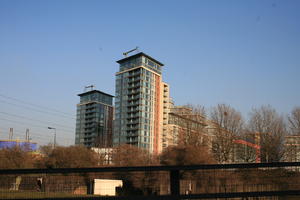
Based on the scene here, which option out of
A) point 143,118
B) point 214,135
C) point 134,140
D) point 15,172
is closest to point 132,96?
point 143,118

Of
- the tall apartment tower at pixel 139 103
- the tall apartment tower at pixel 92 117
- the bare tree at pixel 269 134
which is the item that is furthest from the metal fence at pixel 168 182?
the tall apartment tower at pixel 92 117

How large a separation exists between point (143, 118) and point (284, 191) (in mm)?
95625

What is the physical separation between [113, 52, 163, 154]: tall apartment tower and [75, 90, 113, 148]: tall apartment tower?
35688mm

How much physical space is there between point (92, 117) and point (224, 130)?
342 ft

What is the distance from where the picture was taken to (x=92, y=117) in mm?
140500

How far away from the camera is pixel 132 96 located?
339ft

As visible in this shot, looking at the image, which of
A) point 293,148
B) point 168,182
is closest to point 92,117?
point 293,148

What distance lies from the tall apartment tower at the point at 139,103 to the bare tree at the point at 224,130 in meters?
54.3

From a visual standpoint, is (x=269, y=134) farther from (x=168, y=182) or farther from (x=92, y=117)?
(x=92, y=117)

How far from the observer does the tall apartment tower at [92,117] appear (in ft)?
456

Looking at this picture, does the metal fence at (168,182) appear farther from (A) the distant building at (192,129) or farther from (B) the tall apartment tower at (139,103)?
(B) the tall apartment tower at (139,103)

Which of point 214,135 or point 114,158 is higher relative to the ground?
point 214,135

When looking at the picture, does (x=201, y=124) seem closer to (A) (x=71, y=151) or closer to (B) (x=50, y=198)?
(A) (x=71, y=151)

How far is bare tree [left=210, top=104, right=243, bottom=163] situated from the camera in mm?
43888
